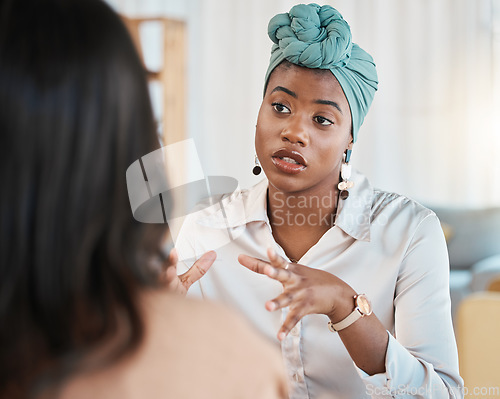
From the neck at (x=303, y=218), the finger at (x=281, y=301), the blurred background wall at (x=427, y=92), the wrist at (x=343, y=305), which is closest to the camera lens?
the finger at (x=281, y=301)

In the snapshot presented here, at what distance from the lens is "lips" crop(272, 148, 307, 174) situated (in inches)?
42.3

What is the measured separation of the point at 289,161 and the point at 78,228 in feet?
2.26

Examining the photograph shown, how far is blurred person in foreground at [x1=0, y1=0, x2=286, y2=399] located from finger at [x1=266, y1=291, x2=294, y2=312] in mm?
196

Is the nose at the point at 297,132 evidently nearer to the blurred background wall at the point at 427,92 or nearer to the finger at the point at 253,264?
the finger at the point at 253,264

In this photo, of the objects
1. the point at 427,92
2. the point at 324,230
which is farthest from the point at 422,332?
the point at 427,92

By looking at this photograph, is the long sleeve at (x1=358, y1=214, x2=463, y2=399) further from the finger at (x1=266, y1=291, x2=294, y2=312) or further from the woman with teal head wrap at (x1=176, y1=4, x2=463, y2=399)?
the finger at (x1=266, y1=291, x2=294, y2=312)

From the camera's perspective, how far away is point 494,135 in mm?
3484

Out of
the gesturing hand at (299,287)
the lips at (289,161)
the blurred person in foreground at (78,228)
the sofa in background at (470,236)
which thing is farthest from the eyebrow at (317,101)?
the sofa in background at (470,236)

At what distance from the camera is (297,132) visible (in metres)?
1.07

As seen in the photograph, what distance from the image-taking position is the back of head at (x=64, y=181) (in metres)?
0.42

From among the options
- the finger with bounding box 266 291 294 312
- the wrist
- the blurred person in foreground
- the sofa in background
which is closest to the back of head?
the blurred person in foreground

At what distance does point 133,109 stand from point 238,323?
0.22m

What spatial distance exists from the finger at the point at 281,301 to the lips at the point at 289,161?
1.26 feet

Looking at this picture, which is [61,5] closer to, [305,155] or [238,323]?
[238,323]
